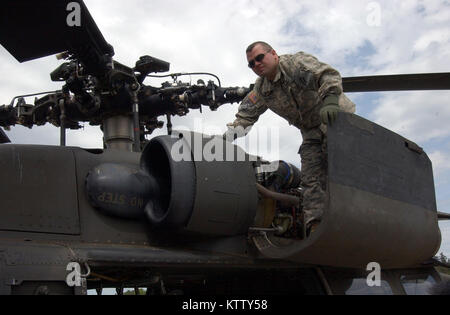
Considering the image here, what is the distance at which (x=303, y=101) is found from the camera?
3.74 m

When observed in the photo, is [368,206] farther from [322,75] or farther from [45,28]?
[45,28]

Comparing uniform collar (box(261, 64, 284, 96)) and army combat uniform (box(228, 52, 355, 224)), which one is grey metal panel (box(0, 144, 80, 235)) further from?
uniform collar (box(261, 64, 284, 96))

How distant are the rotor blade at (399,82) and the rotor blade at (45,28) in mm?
2105

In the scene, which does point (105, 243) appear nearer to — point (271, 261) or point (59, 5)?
point (271, 261)

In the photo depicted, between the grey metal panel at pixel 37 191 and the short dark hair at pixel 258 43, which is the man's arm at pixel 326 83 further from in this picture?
the grey metal panel at pixel 37 191

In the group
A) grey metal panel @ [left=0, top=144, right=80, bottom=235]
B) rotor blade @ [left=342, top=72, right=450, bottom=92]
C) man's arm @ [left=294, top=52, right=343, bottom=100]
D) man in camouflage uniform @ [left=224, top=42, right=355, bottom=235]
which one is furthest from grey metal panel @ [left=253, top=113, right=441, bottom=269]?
grey metal panel @ [left=0, top=144, right=80, bottom=235]

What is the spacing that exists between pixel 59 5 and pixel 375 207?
220cm

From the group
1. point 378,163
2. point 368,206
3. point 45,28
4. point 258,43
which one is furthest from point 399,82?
point 45,28

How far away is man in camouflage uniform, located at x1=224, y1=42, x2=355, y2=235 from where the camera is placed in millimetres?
3529

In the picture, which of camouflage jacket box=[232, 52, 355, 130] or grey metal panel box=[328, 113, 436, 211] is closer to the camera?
grey metal panel box=[328, 113, 436, 211]

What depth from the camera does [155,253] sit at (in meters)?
3.13

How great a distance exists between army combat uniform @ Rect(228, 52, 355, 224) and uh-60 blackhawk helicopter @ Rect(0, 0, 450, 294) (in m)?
0.27
